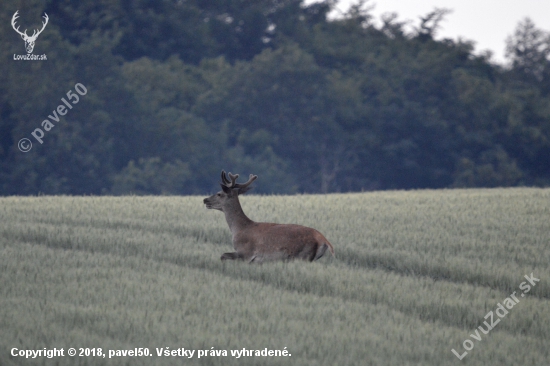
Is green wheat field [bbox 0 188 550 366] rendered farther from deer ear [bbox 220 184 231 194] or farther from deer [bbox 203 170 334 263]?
deer ear [bbox 220 184 231 194]

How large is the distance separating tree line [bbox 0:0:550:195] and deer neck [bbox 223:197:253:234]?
31.1 metres

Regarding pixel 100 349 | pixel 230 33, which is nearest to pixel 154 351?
pixel 100 349

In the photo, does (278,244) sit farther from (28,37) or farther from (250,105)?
(250,105)

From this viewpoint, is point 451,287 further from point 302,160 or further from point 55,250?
point 302,160

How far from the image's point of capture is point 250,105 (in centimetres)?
5003

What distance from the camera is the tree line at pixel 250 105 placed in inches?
1726

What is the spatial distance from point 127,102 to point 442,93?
A: 20436 mm

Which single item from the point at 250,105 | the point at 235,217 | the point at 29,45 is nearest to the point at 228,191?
the point at 235,217

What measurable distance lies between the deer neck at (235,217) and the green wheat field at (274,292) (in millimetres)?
516

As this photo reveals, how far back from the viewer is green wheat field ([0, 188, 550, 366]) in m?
7.11

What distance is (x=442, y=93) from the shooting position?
5153 cm

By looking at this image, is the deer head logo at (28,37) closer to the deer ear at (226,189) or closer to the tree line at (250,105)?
the tree line at (250,105)

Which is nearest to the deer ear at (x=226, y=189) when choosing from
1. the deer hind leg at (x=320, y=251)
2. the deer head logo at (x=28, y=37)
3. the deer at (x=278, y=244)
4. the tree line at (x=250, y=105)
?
the deer at (x=278, y=244)

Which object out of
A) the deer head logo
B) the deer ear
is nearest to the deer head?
the deer ear
